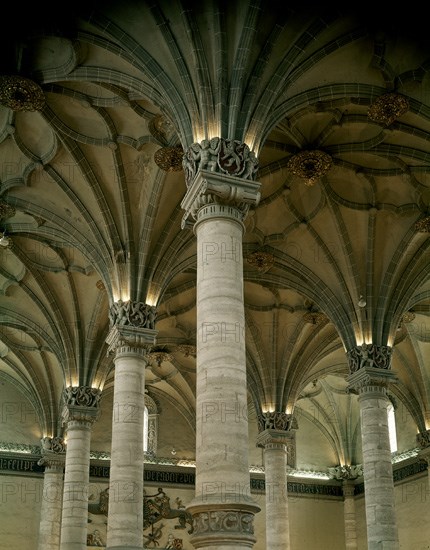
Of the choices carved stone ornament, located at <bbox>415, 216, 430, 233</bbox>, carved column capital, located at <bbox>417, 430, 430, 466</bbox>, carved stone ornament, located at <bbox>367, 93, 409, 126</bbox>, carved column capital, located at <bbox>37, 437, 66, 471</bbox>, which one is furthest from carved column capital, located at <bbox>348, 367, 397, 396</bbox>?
carved column capital, located at <bbox>37, 437, 66, 471</bbox>

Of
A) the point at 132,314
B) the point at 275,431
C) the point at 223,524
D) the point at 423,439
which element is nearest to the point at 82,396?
the point at 132,314

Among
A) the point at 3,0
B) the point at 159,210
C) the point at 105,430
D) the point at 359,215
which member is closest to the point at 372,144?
the point at 359,215

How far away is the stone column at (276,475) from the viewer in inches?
1030

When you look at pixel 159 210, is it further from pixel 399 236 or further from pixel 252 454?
pixel 252 454

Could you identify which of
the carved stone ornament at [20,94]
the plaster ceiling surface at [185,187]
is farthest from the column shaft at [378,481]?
the carved stone ornament at [20,94]

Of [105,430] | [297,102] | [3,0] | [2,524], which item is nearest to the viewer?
[3,0]

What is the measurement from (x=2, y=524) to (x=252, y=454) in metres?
11.3

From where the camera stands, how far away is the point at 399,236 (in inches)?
924

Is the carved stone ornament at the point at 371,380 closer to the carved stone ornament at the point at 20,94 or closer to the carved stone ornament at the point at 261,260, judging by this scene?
the carved stone ornament at the point at 261,260

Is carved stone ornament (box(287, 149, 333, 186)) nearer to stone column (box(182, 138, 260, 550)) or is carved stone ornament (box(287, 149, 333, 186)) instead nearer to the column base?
stone column (box(182, 138, 260, 550))

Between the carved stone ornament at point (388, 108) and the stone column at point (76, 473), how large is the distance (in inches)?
496

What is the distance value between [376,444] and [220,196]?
10.2m

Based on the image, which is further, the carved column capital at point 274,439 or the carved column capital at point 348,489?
the carved column capital at point 348,489

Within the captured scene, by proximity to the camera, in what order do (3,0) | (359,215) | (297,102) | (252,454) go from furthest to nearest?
(252,454) < (359,215) < (297,102) < (3,0)
